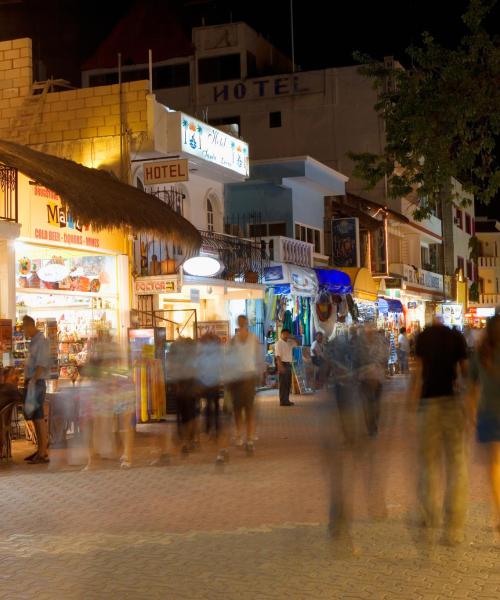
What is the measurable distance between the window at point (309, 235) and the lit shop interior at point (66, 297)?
14.0m

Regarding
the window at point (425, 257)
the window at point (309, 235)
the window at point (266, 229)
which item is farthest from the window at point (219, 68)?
the window at point (425, 257)

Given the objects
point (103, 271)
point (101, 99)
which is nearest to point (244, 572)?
point (103, 271)

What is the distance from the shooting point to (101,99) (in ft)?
70.1

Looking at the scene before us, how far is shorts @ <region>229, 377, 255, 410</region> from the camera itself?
13.6 meters

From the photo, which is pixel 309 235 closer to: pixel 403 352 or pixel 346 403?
pixel 403 352

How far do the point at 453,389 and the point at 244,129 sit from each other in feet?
120

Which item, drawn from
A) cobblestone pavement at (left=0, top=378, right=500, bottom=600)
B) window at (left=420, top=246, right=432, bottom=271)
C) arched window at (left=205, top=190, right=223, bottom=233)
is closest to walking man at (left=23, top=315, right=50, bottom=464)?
cobblestone pavement at (left=0, top=378, right=500, bottom=600)

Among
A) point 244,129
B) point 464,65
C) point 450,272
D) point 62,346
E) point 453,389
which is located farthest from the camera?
point 450,272

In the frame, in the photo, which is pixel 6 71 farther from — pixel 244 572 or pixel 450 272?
pixel 450 272

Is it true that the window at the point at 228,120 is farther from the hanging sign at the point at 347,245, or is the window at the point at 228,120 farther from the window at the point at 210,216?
the window at the point at 210,216

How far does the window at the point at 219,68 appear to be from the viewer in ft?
146

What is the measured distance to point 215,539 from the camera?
8.27 metres

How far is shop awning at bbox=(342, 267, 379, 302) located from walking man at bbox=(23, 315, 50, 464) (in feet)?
64.7

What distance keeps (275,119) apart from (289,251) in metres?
14.8
